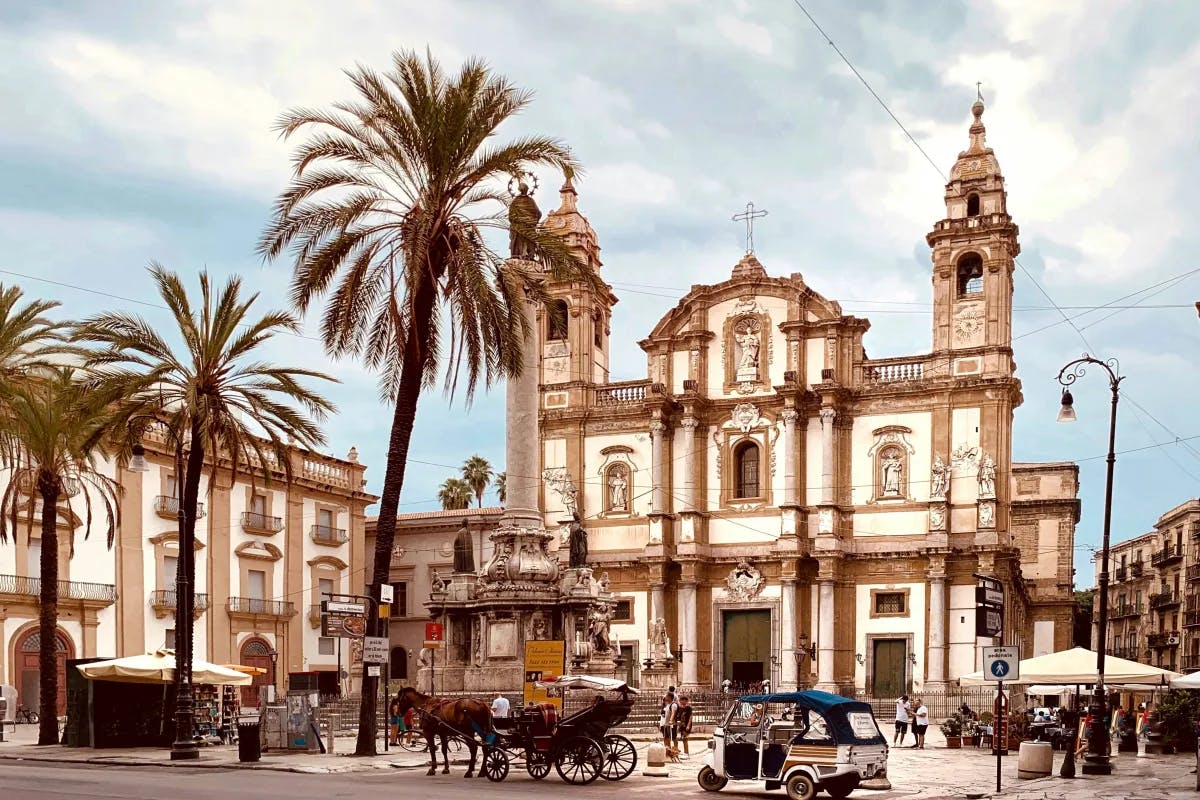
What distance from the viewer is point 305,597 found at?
54.1m

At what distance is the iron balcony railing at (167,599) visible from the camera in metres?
46.4

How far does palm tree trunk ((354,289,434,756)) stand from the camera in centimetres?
2530

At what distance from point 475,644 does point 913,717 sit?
10.8m

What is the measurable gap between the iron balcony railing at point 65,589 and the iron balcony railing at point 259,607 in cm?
572

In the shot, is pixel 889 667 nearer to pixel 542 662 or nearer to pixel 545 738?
pixel 542 662

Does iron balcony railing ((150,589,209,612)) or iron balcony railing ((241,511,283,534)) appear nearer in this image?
iron balcony railing ((150,589,209,612))

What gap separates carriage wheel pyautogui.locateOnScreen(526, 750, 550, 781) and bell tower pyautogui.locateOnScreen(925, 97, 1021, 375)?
32.0 meters

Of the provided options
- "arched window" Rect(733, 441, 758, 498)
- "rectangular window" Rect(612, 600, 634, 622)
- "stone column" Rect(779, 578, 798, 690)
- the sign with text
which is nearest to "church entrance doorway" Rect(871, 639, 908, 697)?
"stone column" Rect(779, 578, 798, 690)

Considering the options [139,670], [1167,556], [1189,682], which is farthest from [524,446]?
[1167,556]

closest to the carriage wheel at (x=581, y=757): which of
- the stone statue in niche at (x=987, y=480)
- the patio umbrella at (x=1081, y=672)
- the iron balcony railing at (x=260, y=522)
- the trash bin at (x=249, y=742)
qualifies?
the trash bin at (x=249, y=742)

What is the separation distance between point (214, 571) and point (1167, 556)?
185ft

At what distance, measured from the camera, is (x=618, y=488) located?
54844mm

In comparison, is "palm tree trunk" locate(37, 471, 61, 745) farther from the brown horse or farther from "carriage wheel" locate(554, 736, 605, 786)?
"carriage wheel" locate(554, 736, 605, 786)

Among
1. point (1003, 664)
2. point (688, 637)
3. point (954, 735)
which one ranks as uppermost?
point (1003, 664)
